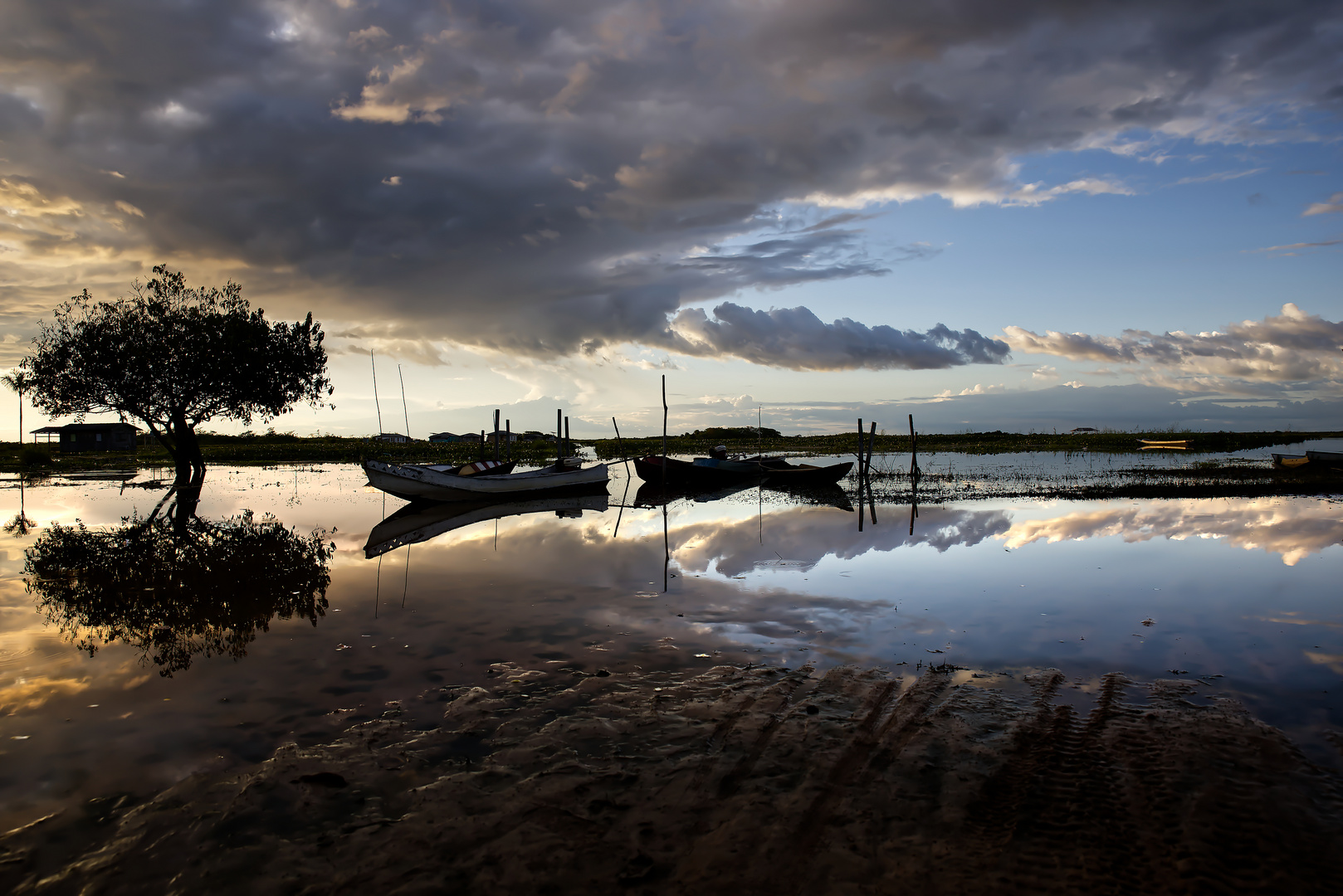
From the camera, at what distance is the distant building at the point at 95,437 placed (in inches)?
2687

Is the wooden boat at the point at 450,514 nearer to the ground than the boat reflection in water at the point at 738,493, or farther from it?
farther from it

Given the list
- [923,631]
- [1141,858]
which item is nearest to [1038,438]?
[923,631]

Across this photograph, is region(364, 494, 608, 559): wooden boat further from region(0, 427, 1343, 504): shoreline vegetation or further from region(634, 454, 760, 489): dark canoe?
region(0, 427, 1343, 504): shoreline vegetation

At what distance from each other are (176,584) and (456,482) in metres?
13.0

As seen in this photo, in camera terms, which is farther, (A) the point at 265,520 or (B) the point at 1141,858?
(A) the point at 265,520

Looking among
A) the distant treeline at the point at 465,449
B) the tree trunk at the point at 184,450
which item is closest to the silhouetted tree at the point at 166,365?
the tree trunk at the point at 184,450

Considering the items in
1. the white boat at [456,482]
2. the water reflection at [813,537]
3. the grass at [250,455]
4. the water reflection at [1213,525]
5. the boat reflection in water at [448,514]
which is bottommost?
the water reflection at [1213,525]

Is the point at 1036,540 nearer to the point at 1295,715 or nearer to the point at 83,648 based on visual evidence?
the point at 1295,715

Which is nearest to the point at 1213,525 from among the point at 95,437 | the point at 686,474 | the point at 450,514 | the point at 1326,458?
the point at 686,474

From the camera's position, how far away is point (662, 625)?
9.27 meters

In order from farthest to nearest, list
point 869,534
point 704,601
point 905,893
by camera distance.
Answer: point 869,534 → point 704,601 → point 905,893

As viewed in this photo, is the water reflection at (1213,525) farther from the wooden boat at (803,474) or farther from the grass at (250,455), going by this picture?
the grass at (250,455)

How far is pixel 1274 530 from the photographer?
660 inches

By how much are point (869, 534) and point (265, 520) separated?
57.3ft
